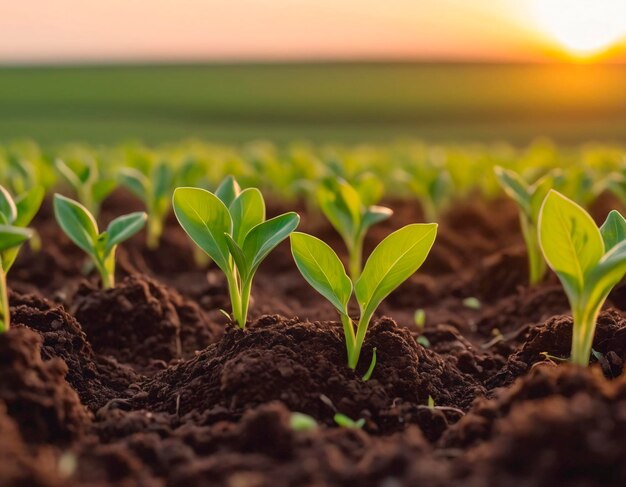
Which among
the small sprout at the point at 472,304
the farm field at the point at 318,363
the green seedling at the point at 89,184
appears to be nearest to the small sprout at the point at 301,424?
the farm field at the point at 318,363

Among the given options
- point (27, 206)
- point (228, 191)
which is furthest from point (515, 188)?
point (27, 206)

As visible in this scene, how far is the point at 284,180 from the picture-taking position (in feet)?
20.2

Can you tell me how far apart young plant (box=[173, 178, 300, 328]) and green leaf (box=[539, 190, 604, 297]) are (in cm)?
73

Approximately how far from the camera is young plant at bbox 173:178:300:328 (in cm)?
234

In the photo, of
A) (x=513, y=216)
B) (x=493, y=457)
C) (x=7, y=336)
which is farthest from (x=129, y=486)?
(x=513, y=216)

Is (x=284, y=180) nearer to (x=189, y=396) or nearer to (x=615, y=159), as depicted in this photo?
(x=615, y=159)

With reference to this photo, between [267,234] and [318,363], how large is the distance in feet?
1.53

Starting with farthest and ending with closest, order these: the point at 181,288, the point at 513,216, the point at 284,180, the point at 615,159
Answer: the point at 615,159 < the point at 284,180 < the point at 513,216 < the point at 181,288

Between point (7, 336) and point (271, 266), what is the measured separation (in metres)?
2.82

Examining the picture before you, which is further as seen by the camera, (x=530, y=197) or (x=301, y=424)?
(x=530, y=197)

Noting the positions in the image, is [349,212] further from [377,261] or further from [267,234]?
[377,261]

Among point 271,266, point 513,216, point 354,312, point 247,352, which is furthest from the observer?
point 513,216

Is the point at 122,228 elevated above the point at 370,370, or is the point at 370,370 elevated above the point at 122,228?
the point at 122,228

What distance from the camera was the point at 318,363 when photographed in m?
2.10
